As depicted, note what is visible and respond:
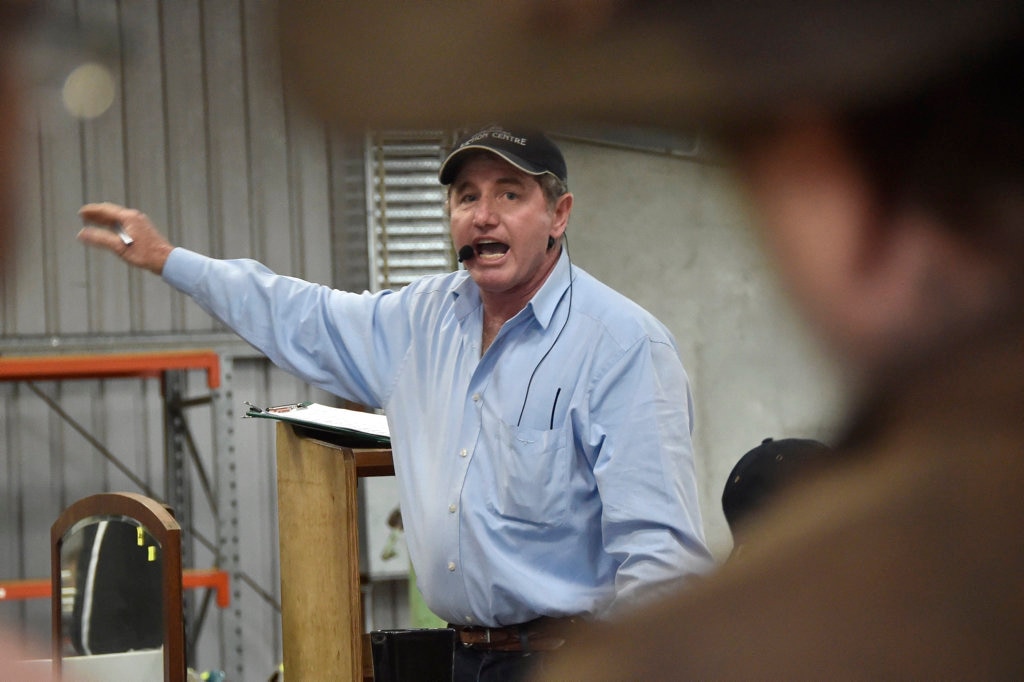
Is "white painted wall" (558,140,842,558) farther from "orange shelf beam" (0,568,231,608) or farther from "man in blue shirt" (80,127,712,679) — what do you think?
"orange shelf beam" (0,568,231,608)

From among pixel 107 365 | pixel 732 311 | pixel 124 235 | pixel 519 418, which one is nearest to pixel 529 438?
pixel 519 418

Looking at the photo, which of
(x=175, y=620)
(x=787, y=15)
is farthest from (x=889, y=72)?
(x=175, y=620)

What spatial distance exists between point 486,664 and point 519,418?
1.27 feet

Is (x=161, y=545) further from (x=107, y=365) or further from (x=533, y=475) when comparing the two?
(x=107, y=365)

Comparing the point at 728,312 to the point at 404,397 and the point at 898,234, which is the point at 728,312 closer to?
the point at 898,234

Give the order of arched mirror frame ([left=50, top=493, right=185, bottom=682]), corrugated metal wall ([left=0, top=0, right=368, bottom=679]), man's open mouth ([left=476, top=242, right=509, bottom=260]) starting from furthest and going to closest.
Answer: corrugated metal wall ([left=0, top=0, right=368, bottom=679]) → man's open mouth ([left=476, top=242, right=509, bottom=260]) → arched mirror frame ([left=50, top=493, right=185, bottom=682])

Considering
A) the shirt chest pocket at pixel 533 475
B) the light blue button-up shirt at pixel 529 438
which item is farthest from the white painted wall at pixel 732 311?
the shirt chest pocket at pixel 533 475

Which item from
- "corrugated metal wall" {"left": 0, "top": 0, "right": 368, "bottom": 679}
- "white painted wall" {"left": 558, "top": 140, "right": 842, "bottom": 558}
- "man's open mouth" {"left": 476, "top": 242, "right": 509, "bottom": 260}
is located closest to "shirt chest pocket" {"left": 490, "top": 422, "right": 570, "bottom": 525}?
"man's open mouth" {"left": 476, "top": 242, "right": 509, "bottom": 260}

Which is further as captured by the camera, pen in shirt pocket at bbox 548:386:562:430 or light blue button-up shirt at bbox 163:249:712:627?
pen in shirt pocket at bbox 548:386:562:430

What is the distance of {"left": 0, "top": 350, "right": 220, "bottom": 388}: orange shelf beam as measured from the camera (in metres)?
4.30

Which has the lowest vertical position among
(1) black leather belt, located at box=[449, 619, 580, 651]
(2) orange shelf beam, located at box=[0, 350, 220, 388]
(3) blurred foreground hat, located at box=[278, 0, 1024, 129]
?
(1) black leather belt, located at box=[449, 619, 580, 651]

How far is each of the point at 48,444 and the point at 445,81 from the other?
5.65 metres

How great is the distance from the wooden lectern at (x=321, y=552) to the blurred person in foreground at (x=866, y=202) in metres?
1.50

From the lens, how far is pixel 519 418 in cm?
175
